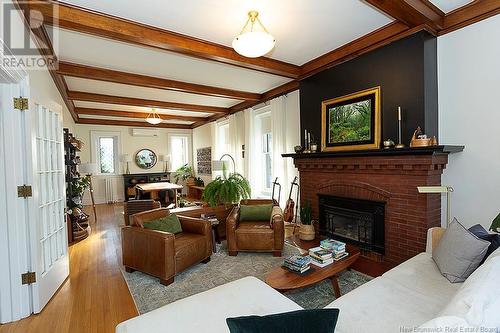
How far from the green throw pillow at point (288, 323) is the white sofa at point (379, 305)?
14.4 inches

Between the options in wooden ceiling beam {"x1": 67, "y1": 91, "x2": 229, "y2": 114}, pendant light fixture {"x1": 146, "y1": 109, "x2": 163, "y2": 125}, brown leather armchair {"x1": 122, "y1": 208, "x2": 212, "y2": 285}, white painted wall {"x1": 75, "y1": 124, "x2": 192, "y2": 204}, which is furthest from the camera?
white painted wall {"x1": 75, "y1": 124, "x2": 192, "y2": 204}

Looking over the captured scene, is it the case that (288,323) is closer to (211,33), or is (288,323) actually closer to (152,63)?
(211,33)

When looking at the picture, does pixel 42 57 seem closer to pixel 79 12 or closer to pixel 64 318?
pixel 79 12

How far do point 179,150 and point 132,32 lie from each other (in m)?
7.04

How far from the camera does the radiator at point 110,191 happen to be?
26.8 ft

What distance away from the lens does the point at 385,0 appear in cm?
219

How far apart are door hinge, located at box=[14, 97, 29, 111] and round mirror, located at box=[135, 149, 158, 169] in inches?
258

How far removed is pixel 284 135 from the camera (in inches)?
195

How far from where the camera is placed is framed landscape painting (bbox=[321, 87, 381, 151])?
3109 millimetres

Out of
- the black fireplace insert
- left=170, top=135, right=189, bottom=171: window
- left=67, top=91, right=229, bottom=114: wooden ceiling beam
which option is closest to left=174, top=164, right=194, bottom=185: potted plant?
left=170, top=135, right=189, bottom=171: window

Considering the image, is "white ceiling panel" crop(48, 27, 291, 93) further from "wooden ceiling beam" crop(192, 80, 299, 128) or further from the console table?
the console table

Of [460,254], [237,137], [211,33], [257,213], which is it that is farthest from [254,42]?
[237,137]

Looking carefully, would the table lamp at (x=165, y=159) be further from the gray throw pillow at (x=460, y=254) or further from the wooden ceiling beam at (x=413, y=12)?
the gray throw pillow at (x=460, y=254)

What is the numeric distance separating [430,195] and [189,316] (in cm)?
267
